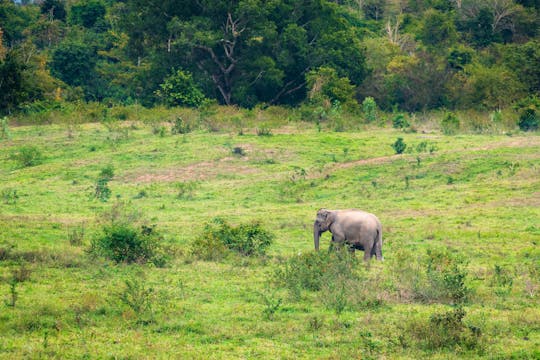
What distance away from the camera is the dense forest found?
39406 millimetres

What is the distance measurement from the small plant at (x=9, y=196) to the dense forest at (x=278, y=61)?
1243 centimetres

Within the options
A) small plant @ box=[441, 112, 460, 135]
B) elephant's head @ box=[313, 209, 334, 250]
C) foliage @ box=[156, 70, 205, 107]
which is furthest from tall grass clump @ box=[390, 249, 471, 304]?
foliage @ box=[156, 70, 205, 107]

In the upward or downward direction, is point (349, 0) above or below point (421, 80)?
above

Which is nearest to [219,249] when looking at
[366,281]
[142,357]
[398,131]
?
[366,281]

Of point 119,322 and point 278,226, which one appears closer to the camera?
point 119,322

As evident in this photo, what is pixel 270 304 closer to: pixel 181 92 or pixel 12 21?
pixel 181 92

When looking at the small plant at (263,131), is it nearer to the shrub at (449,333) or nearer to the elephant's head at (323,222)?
the elephant's head at (323,222)

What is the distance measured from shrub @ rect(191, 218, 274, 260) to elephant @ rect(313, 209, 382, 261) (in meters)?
1.09

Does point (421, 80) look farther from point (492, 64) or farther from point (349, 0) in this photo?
point (349, 0)

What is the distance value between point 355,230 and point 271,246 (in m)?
2.35

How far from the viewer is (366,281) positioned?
13.2 metres

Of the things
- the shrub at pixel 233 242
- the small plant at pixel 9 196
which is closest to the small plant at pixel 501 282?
the shrub at pixel 233 242

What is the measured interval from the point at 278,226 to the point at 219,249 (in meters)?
3.86

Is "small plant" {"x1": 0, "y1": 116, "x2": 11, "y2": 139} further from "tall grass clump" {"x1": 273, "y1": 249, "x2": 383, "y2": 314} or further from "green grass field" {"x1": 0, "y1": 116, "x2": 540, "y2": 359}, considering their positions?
"tall grass clump" {"x1": 273, "y1": 249, "x2": 383, "y2": 314}
